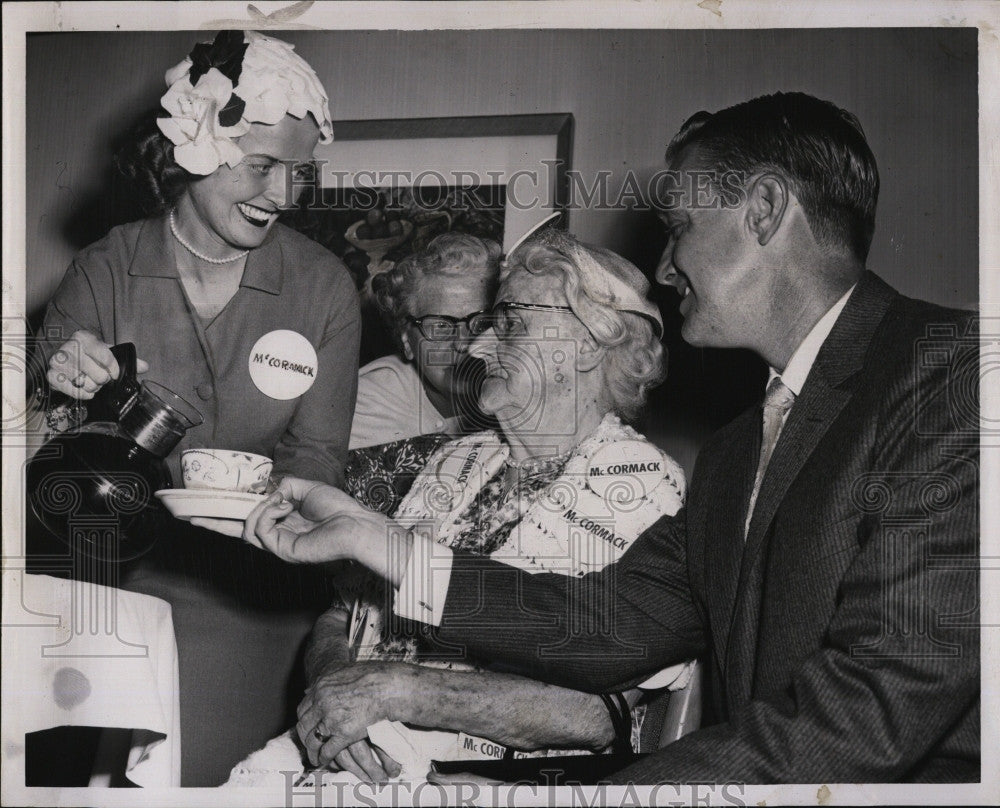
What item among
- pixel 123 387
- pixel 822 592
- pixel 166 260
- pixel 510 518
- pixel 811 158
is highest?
pixel 811 158

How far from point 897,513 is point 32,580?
149 cm

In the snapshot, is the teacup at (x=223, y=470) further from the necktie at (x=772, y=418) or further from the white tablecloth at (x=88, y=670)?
the necktie at (x=772, y=418)

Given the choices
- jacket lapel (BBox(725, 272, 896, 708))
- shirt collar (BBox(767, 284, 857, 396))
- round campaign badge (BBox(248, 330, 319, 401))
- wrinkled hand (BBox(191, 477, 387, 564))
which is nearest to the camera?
jacket lapel (BBox(725, 272, 896, 708))

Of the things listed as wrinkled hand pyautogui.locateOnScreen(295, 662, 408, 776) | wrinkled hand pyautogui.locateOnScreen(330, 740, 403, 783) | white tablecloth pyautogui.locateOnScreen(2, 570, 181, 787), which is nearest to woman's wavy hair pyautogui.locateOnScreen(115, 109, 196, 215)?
white tablecloth pyautogui.locateOnScreen(2, 570, 181, 787)

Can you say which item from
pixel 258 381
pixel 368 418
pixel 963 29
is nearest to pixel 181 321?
pixel 258 381

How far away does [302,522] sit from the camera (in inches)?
78.2

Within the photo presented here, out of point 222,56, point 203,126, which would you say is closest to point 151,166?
point 203,126

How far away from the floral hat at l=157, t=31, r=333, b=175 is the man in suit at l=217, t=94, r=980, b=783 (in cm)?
64

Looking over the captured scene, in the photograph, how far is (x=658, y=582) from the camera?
1897 mm

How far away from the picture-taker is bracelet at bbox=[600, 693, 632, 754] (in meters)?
1.90

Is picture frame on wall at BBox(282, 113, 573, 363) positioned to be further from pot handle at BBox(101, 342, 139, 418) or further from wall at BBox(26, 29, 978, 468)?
pot handle at BBox(101, 342, 139, 418)

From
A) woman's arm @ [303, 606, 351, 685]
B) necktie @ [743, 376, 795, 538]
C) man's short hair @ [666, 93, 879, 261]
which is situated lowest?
woman's arm @ [303, 606, 351, 685]

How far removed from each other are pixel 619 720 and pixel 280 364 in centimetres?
89

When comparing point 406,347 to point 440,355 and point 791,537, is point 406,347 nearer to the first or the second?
point 440,355
